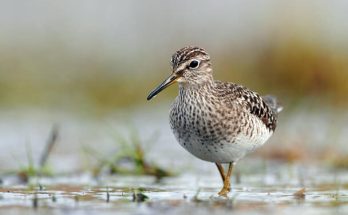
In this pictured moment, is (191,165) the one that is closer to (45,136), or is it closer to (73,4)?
(45,136)

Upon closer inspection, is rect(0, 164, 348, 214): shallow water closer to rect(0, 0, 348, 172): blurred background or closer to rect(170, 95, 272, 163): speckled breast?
rect(170, 95, 272, 163): speckled breast

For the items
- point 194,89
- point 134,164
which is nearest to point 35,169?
point 134,164

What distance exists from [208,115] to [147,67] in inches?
337

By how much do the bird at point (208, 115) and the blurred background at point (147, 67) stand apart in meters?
1.98

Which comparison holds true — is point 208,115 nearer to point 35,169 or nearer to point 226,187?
point 226,187

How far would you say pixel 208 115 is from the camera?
33.2 feet

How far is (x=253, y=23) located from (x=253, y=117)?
34.6ft

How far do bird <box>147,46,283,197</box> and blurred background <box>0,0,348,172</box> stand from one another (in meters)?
1.98

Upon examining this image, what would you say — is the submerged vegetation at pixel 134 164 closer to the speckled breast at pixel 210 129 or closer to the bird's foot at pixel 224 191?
the speckled breast at pixel 210 129

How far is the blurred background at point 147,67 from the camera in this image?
1382cm

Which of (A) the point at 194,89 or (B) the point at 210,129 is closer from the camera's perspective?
(B) the point at 210,129

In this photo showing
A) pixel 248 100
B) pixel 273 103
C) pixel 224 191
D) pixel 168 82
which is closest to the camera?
pixel 224 191

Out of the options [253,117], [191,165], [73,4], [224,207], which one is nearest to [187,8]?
[73,4]

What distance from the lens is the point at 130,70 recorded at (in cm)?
1861
